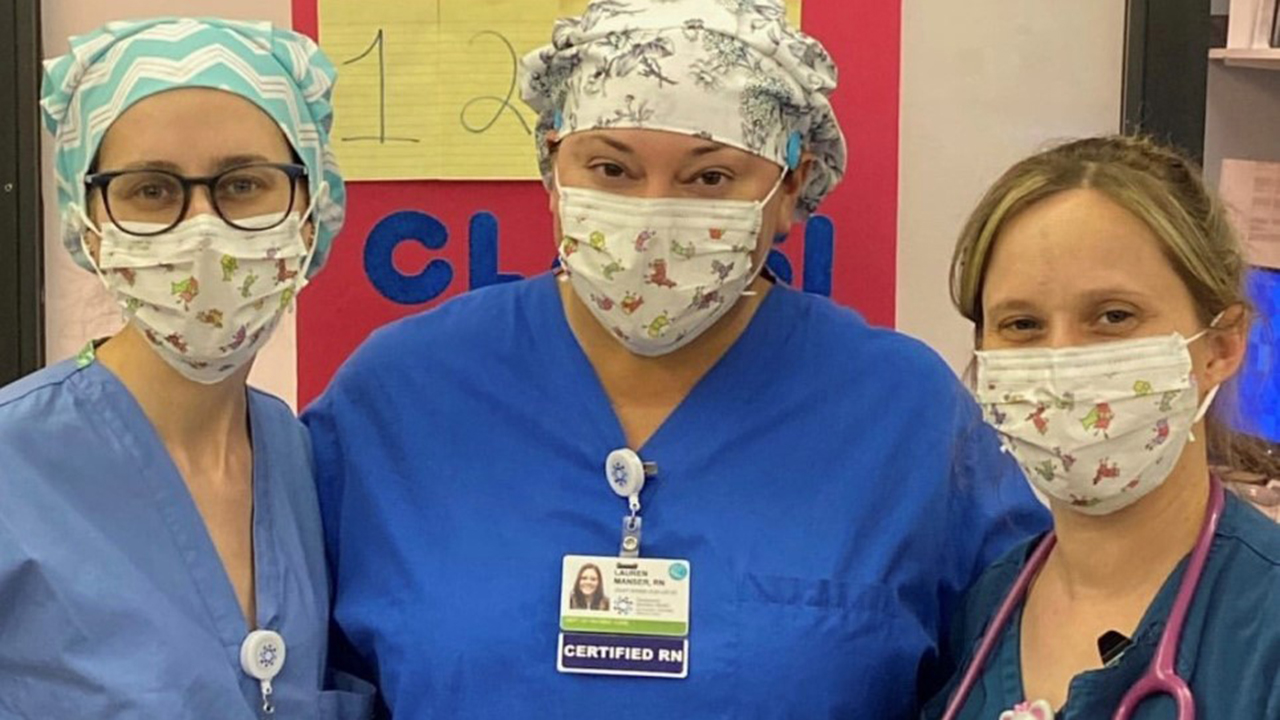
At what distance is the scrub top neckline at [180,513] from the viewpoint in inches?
56.6

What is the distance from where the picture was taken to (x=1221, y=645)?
1.20 m

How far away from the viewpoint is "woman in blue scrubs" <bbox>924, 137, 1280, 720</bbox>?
1231mm

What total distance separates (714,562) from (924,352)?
35 centimetres

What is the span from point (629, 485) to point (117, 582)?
1.66ft

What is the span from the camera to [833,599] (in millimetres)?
1514

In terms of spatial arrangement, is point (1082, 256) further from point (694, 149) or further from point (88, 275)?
point (88, 275)

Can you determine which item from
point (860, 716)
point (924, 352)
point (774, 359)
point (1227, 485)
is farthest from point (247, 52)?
point (1227, 485)

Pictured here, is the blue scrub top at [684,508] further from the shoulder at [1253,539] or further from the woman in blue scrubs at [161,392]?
the shoulder at [1253,539]

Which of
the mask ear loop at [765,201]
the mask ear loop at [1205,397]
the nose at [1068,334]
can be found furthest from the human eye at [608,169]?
the mask ear loop at [1205,397]

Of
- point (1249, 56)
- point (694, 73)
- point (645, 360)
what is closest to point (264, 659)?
point (645, 360)

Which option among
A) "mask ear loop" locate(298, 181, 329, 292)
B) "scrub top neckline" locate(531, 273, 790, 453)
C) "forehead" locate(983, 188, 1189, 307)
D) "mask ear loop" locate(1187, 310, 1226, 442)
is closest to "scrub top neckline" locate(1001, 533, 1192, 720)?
"mask ear loop" locate(1187, 310, 1226, 442)

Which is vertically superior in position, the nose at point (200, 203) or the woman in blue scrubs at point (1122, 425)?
the nose at point (200, 203)

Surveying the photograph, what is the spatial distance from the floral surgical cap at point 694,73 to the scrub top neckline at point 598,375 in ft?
0.61

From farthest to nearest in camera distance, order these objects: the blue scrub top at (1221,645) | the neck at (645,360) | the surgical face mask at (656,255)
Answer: the neck at (645,360)
the surgical face mask at (656,255)
the blue scrub top at (1221,645)
